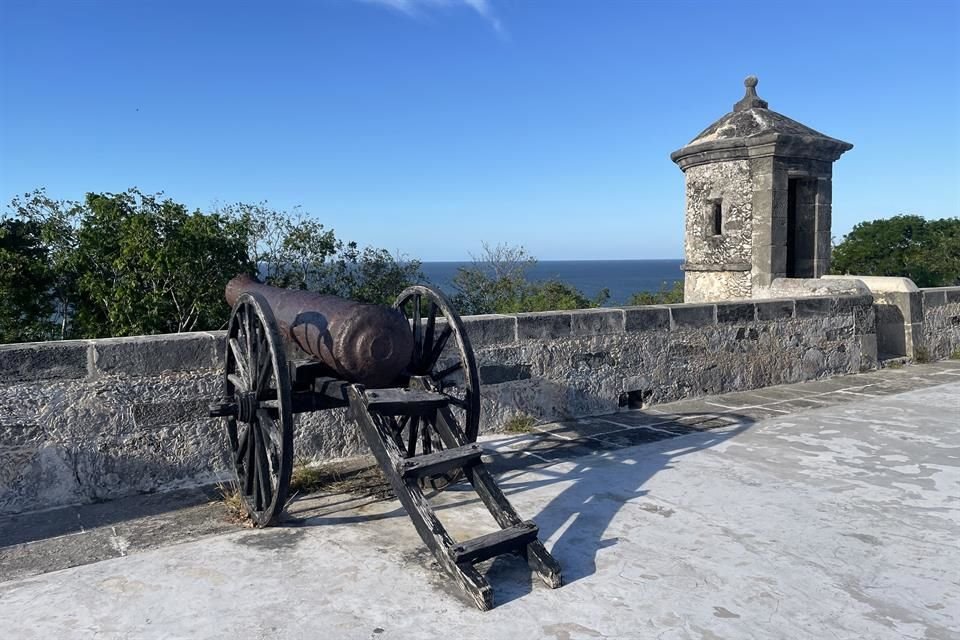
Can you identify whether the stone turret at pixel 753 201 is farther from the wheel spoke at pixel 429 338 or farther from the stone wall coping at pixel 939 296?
the wheel spoke at pixel 429 338

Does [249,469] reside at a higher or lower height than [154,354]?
lower

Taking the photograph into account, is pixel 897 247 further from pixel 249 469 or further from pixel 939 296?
pixel 249 469

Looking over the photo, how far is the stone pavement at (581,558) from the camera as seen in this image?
2711mm

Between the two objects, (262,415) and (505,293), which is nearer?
(262,415)

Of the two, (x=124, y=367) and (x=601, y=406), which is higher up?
(x=124, y=367)

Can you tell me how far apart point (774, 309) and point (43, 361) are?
639 centimetres

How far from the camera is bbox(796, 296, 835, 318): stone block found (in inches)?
303

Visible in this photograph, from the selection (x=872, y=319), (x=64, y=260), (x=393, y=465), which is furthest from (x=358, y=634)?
(x=64, y=260)

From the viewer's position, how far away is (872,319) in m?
8.45

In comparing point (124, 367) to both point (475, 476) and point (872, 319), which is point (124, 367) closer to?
point (475, 476)

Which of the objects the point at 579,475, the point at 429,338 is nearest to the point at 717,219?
the point at 579,475

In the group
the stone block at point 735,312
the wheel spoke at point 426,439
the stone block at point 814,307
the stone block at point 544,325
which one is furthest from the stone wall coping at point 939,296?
the wheel spoke at point 426,439

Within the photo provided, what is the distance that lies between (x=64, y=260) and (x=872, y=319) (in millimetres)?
10840

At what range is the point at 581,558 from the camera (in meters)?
3.27
